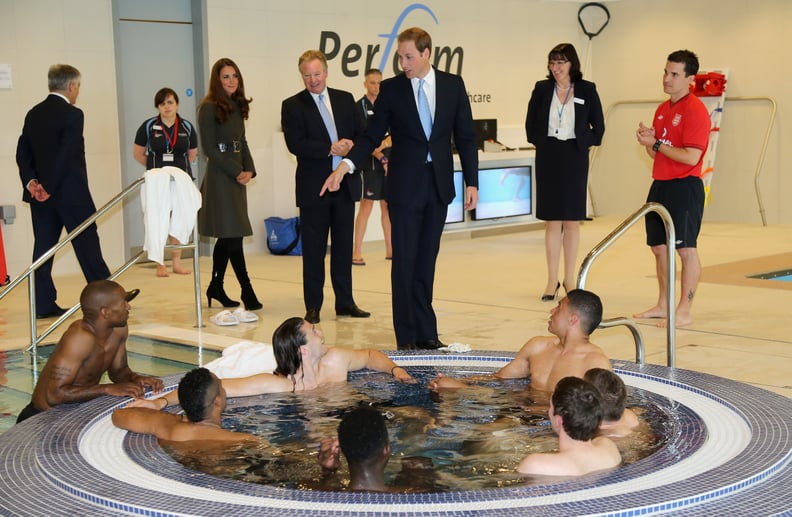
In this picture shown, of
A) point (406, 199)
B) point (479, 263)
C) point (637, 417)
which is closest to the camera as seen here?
point (637, 417)

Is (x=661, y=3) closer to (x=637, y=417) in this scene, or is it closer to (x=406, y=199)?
(x=406, y=199)

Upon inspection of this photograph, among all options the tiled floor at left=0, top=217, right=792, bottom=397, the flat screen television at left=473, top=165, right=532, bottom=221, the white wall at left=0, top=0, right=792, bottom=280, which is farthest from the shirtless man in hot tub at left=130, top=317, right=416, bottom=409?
the flat screen television at left=473, top=165, right=532, bottom=221

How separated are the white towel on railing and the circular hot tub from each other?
108 inches

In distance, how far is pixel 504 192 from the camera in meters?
13.7

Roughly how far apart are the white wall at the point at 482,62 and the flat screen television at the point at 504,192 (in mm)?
1147

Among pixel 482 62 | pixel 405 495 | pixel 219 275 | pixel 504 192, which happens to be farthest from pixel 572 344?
pixel 482 62

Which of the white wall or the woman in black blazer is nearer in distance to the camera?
the woman in black blazer

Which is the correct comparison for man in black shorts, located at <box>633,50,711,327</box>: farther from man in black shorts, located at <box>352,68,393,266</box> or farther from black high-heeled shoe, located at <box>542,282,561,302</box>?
man in black shorts, located at <box>352,68,393,266</box>

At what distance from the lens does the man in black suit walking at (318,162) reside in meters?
7.63

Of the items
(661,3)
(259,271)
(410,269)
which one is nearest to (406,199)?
(410,269)

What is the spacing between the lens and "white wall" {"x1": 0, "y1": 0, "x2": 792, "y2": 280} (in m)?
10.2

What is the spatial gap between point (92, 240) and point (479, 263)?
4.30 metres

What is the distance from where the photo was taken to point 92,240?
795cm

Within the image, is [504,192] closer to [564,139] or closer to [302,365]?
[564,139]
